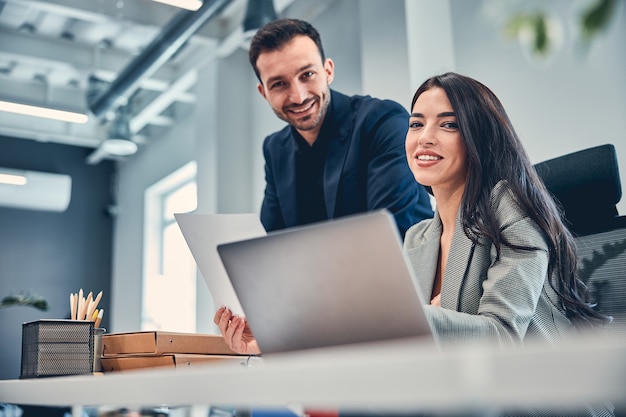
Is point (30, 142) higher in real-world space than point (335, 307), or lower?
higher

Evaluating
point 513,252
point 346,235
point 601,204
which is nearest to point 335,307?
point 346,235

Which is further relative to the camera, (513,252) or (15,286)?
(15,286)

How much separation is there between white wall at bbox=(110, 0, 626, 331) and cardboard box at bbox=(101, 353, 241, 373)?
910 millimetres

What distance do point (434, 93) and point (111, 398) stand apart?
111 cm

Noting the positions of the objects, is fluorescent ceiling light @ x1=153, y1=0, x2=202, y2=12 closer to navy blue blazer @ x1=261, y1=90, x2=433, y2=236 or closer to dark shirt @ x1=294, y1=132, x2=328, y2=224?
navy blue blazer @ x1=261, y1=90, x2=433, y2=236

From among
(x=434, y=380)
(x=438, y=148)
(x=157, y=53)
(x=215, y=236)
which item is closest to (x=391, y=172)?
(x=438, y=148)

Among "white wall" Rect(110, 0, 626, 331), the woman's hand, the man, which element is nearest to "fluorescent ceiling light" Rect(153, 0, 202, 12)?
"white wall" Rect(110, 0, 626, 331)

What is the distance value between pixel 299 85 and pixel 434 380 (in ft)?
5.95

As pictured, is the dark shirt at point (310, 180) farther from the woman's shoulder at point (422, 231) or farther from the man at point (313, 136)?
the woman's shoulder at point (422, 231)

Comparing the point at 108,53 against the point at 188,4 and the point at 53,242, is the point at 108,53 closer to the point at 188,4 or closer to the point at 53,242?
the point at 188,4

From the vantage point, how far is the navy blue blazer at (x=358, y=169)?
1.93 m

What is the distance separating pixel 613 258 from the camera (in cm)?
140

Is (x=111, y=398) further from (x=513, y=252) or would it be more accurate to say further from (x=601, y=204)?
(x=601, y=204)

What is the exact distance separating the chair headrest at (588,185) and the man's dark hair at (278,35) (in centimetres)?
96
